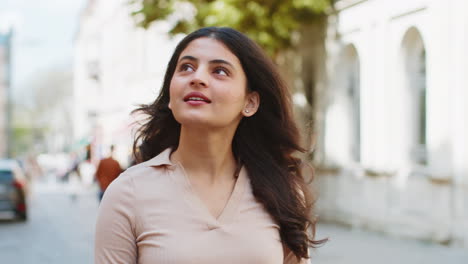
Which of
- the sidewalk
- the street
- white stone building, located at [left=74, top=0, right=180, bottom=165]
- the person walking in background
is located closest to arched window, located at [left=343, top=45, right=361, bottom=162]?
the street

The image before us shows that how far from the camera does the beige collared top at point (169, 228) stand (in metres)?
2.42

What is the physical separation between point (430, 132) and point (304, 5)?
4.15 meters

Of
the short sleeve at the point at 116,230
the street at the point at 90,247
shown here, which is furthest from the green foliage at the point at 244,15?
the short sleeve at the point at 116,230

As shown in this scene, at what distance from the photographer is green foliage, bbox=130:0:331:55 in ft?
53.8

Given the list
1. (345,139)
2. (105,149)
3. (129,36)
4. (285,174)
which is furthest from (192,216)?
(129,36)

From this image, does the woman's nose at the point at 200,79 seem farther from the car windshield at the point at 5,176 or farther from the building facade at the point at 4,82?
the building facade at the point at 4,82

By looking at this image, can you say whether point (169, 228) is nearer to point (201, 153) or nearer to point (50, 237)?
point (201, 153)

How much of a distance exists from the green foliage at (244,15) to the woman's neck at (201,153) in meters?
13.7

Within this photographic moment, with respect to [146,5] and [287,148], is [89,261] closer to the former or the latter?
[146,5]

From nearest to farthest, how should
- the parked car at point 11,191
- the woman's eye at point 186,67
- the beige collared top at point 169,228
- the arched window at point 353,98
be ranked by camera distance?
1. the beige collared top at point 169,228
2. the woman's eye at point 186,67
3. the arched window at point 353,98
4. the parked car at point 11,191

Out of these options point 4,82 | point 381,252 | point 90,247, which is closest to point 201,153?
point 381,252

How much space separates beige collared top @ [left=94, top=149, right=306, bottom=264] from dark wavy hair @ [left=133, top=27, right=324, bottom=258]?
0.16 metres

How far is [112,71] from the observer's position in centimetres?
5350

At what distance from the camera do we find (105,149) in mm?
42844
